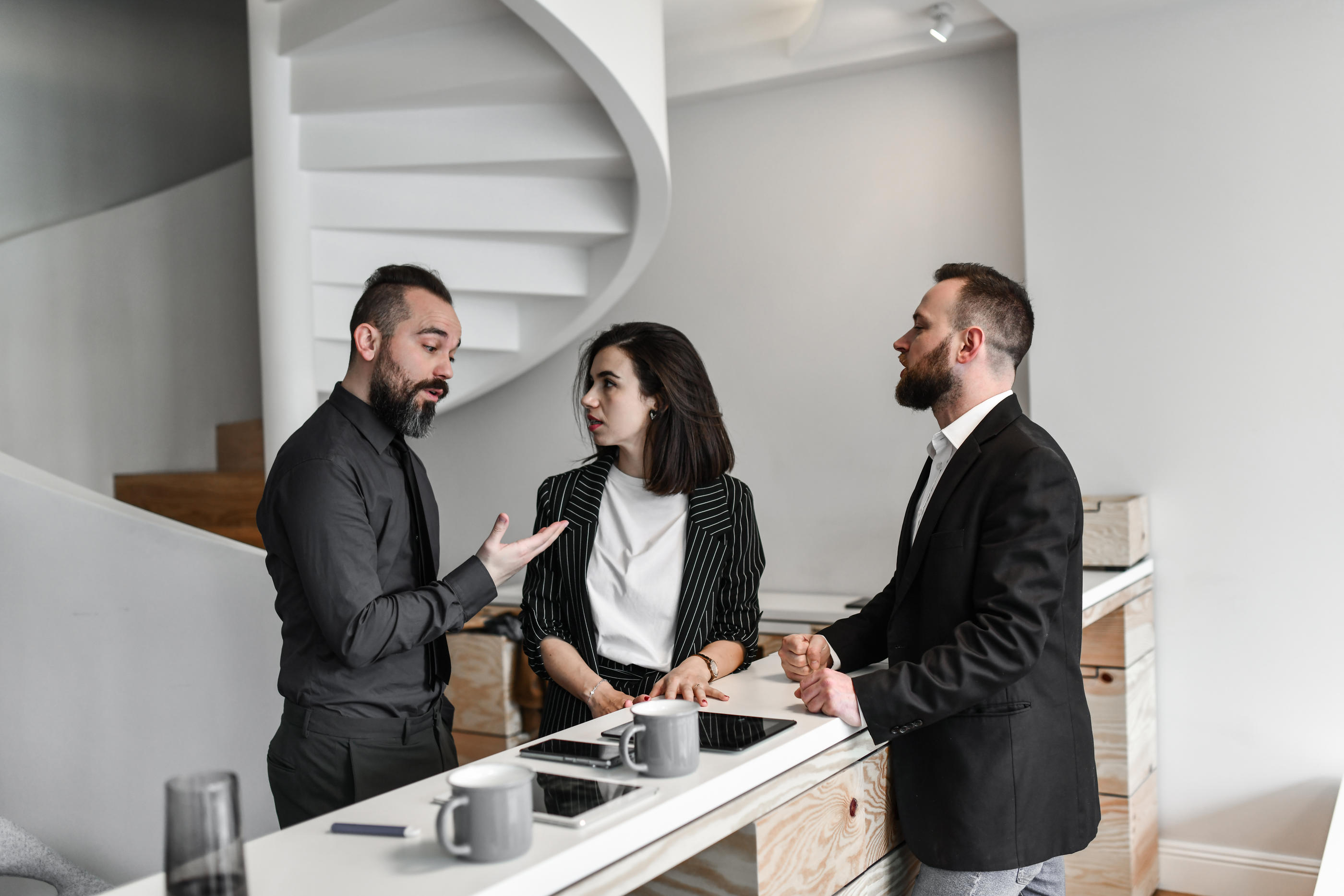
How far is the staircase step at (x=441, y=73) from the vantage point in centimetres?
316

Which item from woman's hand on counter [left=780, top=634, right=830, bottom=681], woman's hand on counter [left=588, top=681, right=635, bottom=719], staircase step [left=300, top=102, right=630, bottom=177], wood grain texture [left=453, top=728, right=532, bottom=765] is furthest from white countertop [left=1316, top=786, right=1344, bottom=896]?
staircase step [left=300, top=102, right=630, bottom=177]

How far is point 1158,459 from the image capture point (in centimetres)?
309

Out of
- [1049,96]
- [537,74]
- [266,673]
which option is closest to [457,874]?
[266,673]

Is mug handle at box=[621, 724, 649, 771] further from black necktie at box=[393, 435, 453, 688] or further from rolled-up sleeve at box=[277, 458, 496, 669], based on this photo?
black necktie at box=[393, 435, 453, 688]

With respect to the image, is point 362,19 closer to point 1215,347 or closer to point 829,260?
point 829,260

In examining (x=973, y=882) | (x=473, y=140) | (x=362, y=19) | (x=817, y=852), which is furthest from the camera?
(x=473, y=140)

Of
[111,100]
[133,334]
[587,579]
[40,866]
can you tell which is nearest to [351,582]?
[587,579]

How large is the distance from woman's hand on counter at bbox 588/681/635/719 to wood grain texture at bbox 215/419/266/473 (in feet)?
10.4

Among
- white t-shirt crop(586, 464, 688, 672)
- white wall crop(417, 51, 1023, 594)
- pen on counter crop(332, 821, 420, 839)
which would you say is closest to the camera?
pen on counter crop(332, 821, 420, 839)

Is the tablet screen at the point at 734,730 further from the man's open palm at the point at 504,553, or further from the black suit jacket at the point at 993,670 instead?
the man's open palm at the point at 504,553

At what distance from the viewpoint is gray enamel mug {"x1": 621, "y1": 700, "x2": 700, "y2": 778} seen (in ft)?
3.81

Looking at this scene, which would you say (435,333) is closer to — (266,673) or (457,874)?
(457,874)

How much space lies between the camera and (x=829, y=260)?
3.76 meters

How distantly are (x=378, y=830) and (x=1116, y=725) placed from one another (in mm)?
2379
